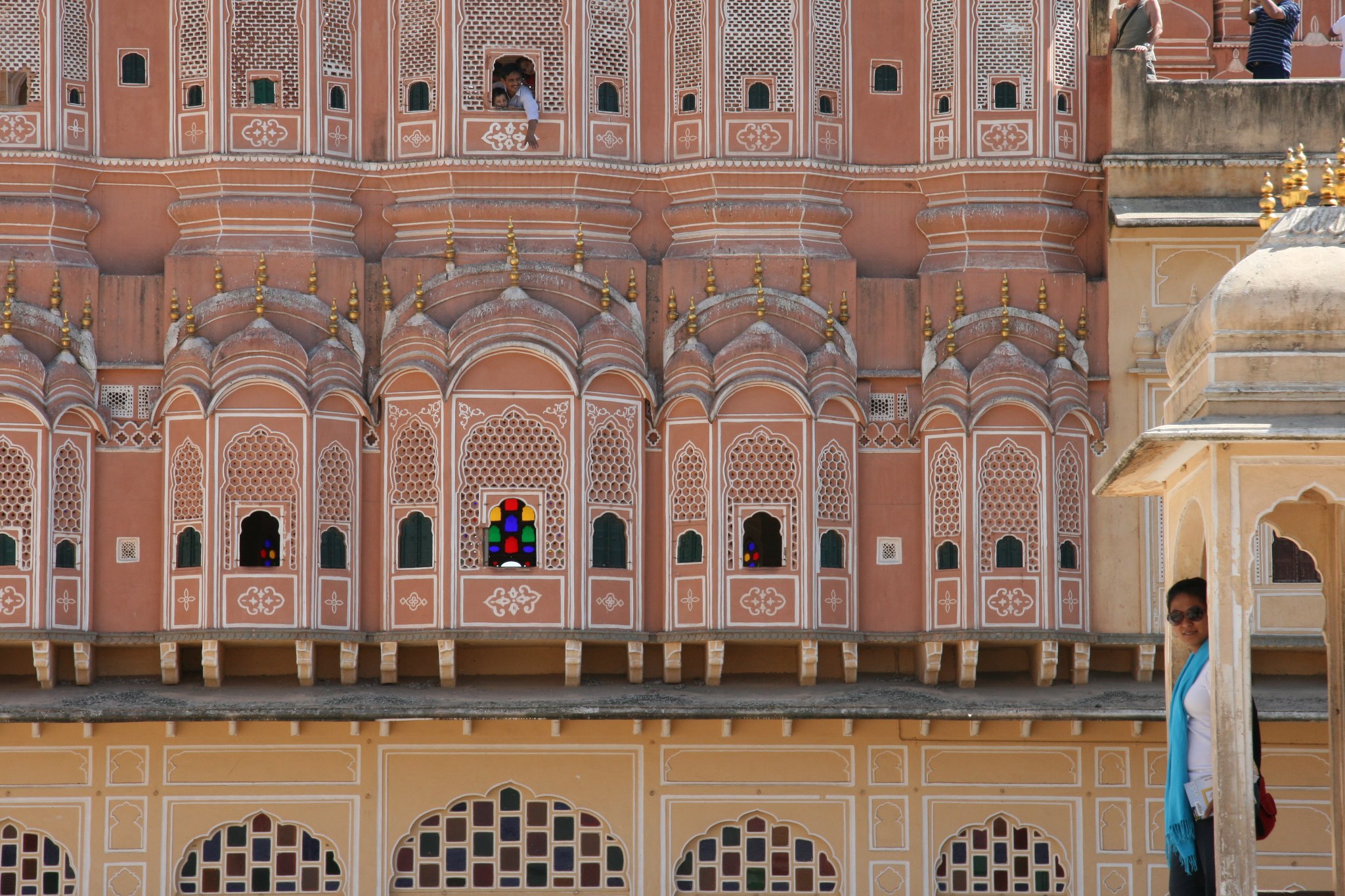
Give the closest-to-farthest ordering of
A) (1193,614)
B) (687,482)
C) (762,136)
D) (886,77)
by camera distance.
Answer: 1. (1193,614)
2. (687,482)
3. (762,136)
4. (886,77)

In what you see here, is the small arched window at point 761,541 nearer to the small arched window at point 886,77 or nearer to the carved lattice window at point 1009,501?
the carved lattice window at point 1009,501

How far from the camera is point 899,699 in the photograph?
1898cm

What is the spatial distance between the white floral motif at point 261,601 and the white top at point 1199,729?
9.25 meters

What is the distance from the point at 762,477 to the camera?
1953 cm

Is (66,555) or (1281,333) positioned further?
(66,555)

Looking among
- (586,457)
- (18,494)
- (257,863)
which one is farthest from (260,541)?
(586,457)

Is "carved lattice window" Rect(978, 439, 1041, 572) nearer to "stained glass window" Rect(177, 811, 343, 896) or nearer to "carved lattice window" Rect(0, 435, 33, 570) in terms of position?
"stained glass window" Rect(177, 811, 343, 896)

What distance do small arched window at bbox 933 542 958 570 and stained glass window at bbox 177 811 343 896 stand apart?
5462mm

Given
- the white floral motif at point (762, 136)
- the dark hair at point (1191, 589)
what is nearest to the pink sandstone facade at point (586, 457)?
the white floral motif at point (762, 136)

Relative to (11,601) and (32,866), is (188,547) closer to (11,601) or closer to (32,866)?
(11,601)

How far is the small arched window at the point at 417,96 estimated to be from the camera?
2019 cm

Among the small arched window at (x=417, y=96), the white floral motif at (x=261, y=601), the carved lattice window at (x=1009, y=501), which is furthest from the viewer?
the small arched window at (x=417, y=96)

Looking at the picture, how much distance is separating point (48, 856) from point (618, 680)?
15.8 feet

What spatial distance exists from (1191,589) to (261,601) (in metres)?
9.20
